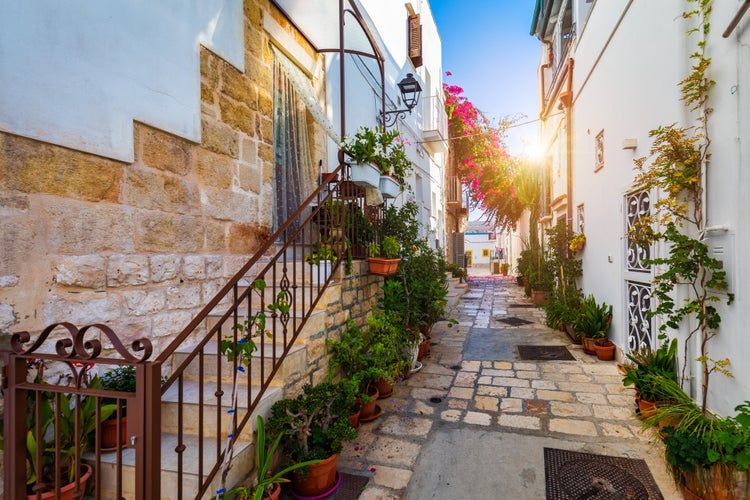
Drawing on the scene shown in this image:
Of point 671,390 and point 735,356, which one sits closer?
point 735,356

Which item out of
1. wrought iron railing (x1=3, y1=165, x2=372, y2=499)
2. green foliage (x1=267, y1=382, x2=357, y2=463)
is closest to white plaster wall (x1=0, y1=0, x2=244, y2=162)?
wrought iron railing (x1=3, y1=165, x2=372, y2=499)

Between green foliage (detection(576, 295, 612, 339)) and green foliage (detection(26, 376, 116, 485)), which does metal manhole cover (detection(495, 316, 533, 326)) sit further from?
green foliage (detection(26, 376, 116, 485))

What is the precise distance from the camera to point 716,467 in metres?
2.16

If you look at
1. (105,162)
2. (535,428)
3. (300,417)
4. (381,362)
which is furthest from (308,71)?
(535,428)

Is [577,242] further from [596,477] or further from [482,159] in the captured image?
[482,159]

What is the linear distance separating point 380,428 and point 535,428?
1340 millimetres

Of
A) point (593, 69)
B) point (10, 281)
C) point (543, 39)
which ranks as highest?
point (543, 39)

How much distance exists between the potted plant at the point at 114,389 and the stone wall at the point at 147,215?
0.27 m

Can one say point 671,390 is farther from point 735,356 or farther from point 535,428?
point 535,428

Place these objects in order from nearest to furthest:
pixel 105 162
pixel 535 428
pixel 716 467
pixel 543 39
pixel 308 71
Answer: pixel 716 467, pixel 105 162, pixel 535 428, pixel 308 71, pixel 543 39

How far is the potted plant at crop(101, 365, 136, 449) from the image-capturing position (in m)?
2.22

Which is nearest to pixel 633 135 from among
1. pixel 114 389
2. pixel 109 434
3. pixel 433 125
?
pixel 114 389

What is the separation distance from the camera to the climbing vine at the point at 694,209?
113 inches

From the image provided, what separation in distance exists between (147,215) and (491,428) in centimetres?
325
